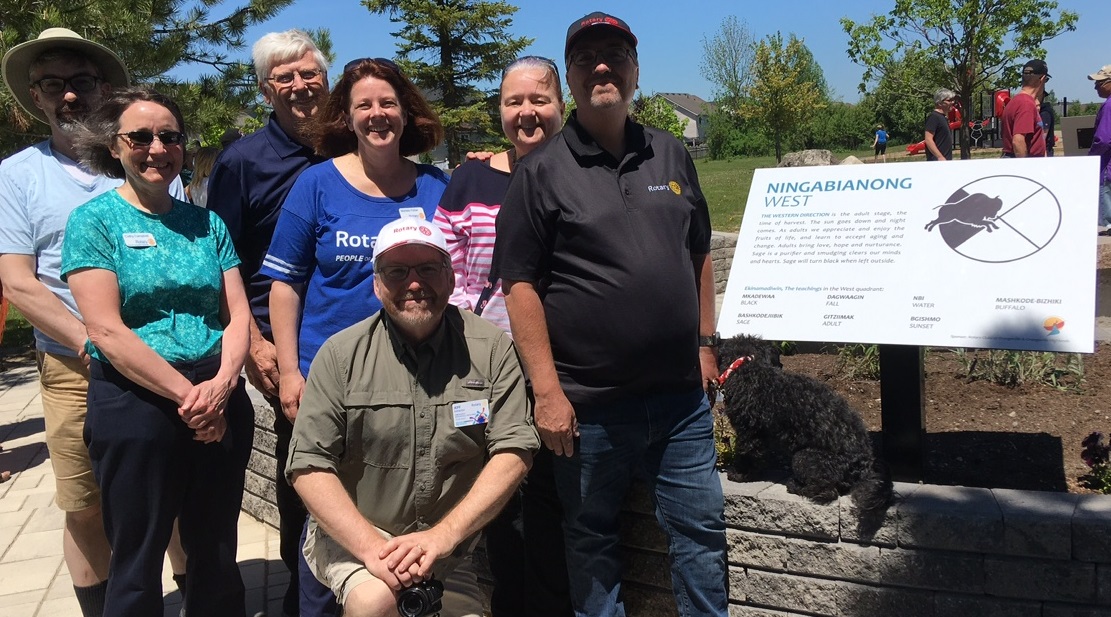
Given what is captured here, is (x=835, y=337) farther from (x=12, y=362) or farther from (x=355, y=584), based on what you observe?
(x=12, y=362)

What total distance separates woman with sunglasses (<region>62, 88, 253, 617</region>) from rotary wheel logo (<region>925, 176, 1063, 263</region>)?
2470mm

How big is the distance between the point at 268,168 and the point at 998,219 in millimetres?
2650

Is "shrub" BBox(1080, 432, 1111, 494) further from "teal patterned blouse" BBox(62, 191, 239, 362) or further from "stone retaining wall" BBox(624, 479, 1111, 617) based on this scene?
"teal patterned blouse" BBox(62, 191, 239, 362)

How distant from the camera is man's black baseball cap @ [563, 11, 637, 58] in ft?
8.41

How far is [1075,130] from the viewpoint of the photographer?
40.1ft

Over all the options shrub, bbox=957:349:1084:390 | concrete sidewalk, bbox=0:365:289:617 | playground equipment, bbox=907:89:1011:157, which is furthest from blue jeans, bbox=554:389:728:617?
playground equipment, bbox=907:89:1011:157

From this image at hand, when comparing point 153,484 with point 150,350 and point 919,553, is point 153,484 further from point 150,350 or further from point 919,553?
point 919,553

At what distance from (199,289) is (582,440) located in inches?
53.2

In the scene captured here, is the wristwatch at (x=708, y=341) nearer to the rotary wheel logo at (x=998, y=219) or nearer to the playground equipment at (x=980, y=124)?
the rotary wheel logo at (x=998, y=219)

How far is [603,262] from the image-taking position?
249 centimetres

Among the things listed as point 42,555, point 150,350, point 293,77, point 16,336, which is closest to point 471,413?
point 150,350

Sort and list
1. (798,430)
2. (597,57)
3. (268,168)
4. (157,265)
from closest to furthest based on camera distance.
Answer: (597,57) → (157,265) → (798,430) → (268,168)

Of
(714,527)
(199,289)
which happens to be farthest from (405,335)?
(714,527)

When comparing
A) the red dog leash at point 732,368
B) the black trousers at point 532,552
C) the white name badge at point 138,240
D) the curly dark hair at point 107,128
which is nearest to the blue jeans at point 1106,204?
the red dog leash at point 732,368
